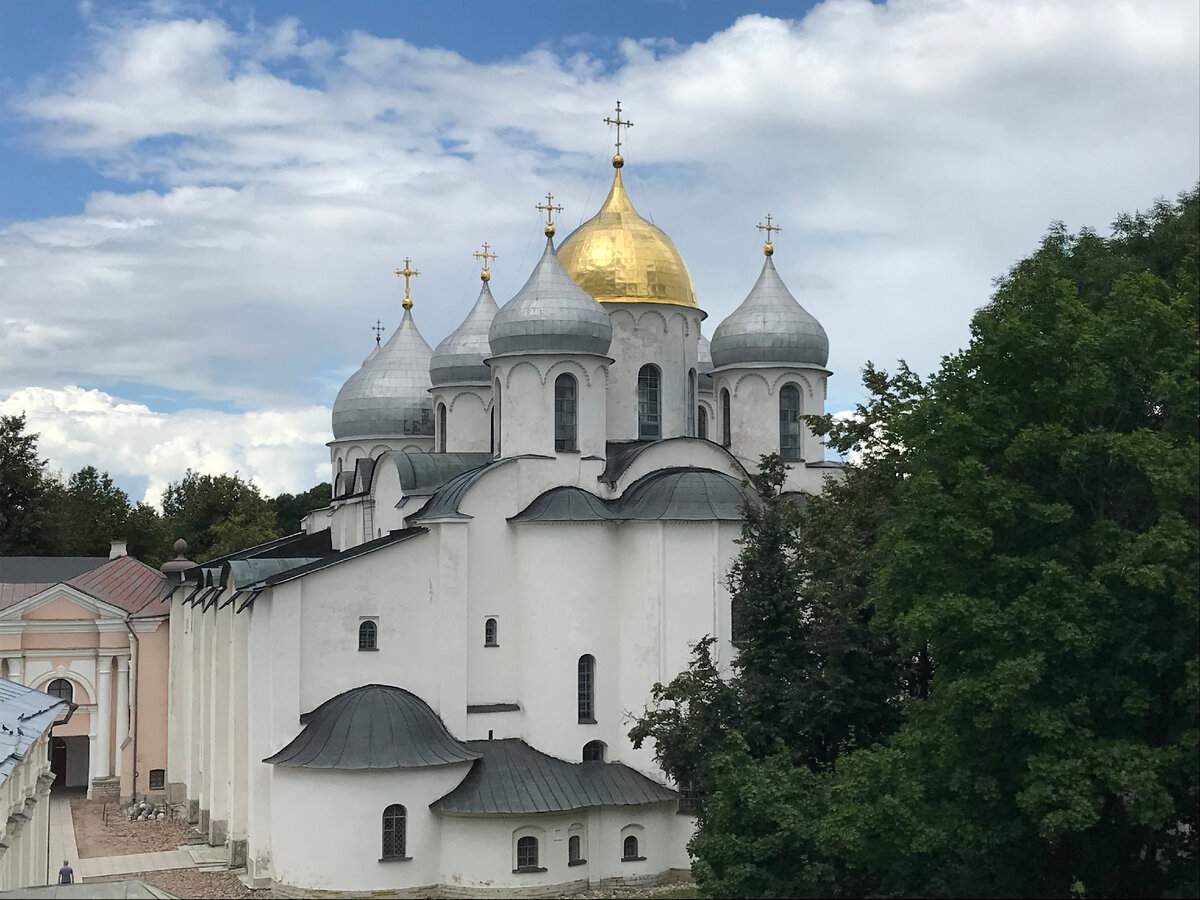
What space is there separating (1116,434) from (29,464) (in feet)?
154

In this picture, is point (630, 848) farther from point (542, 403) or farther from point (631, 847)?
point (542, 403)

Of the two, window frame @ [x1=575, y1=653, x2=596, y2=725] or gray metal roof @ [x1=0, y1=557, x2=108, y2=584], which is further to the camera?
gray metal roof @ [x1=0, y1=557, x2=108, y2=584]

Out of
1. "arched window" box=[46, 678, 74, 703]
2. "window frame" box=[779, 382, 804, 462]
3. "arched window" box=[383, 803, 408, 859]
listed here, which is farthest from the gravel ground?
"window frame" box=[779, 382, 804, 462]

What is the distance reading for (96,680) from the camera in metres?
38.8

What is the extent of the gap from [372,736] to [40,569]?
25559 mm

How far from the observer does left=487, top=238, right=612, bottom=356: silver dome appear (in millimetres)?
27125

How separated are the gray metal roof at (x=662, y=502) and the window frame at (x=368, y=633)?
3201 mm

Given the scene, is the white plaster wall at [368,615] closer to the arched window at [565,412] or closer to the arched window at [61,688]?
the arched window at [565,412]

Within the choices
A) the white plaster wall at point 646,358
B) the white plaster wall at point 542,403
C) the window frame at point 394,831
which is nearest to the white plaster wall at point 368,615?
the window frame at point 394,831

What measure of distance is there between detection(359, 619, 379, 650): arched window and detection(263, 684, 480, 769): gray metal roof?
72 centimetres

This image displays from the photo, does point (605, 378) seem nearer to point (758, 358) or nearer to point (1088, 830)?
point (758, 358)

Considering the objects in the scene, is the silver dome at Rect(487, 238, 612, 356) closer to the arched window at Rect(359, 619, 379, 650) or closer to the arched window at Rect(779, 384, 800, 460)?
the arched window at Rect(779, 384, 800, 460)

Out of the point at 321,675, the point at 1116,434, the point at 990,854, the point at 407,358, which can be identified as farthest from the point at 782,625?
the point at 407,358

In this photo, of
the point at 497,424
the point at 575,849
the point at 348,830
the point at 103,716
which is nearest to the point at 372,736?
the point at 348,830
